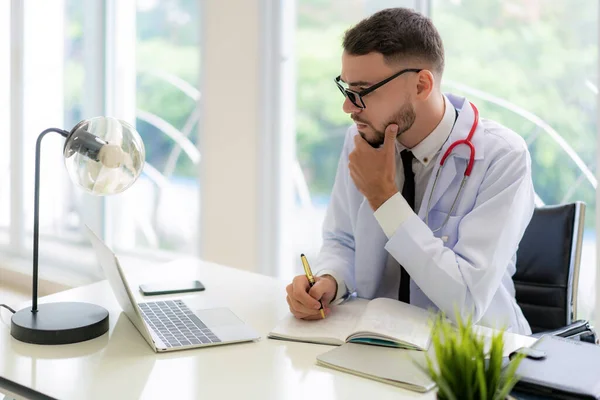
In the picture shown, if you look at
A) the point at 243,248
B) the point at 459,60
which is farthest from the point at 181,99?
the point at 459,60

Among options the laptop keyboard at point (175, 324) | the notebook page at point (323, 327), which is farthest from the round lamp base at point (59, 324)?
the notebook page at point (323, 327)

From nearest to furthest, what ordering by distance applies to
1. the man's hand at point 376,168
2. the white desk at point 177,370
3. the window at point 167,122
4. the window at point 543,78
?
the white desk at point 177,370 → the man's hand at point 376,168 → the window at point 543,78 → the window at point 167,122

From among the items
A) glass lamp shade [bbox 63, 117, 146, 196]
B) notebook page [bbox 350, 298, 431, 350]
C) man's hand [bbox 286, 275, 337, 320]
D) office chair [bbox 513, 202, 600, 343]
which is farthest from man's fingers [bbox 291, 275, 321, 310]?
office chair [bbox 513, 202, 600, 343]

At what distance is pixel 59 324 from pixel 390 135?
0.92m

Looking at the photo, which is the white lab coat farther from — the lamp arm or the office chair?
the lamp arm

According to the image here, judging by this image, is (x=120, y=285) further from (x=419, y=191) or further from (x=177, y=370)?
(x=419, y=191)

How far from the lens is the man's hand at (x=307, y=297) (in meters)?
1.58

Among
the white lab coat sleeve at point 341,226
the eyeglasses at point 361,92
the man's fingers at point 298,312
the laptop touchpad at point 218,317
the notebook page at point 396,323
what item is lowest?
the laptop touchpad at point 218,317

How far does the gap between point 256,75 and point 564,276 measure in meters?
1.92

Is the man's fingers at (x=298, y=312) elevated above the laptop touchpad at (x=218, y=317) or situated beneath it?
elevated above

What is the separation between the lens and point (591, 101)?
2.61m

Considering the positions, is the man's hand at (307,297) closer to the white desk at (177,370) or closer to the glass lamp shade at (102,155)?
the white desk at (177,370)

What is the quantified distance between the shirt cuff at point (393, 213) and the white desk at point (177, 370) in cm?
34

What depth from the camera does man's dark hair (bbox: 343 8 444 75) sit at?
173 cm
